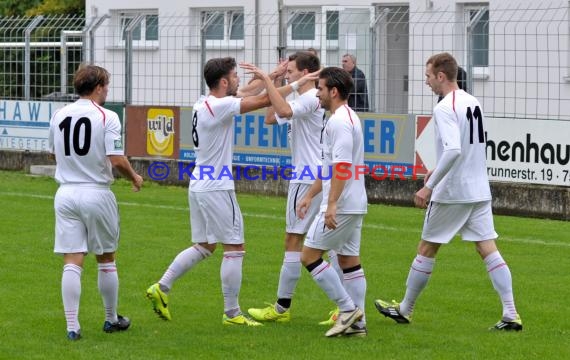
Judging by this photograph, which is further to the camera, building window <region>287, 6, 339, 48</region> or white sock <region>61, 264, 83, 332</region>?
building window <region>287, 6, 339, 48</region>

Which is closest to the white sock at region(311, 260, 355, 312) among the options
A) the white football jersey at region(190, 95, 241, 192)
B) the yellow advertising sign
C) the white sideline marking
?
the white football jersey at region(190, 95, 241, 192)

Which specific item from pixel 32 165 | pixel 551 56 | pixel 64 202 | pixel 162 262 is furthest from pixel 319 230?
pixel 32 165

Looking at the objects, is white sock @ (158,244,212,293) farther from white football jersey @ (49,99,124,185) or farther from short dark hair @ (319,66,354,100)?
short dark hair @ (319,66,354,100)

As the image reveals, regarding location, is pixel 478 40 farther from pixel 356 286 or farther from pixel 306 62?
pixel 356 286

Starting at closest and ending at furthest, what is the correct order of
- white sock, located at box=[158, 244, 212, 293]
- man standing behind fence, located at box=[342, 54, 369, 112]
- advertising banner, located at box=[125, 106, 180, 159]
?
white sock, located at box=[158, 244, 212, 293] < man standing behind fence, located at box=[342, 54, 369, 112] < advertising banner, located at box=[125, 106, 180, 159]

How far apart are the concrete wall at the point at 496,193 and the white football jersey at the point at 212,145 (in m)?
8.14

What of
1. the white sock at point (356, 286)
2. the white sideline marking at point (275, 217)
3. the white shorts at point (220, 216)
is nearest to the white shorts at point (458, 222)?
the white sock at point (356, 286)

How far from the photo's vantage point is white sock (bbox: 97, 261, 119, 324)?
9.35 meters

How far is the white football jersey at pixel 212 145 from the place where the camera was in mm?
9789

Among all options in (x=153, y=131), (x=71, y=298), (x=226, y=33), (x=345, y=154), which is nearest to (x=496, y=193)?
(x=153, y=131)

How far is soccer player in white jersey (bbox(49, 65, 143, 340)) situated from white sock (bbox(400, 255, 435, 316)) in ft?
6.95

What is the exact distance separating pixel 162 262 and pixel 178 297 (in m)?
1.98

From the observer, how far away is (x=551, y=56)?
1914cm

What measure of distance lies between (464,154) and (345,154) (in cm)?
99
